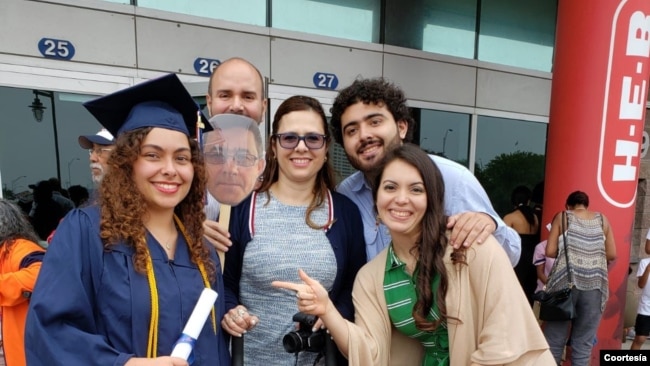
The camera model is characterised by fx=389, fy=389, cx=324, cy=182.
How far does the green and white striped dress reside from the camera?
1.68m

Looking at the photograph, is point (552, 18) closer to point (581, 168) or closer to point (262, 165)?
point (581, 168)

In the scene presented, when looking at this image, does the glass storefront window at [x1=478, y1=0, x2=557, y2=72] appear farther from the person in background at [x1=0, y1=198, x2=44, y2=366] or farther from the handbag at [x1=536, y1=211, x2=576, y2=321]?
the person in background at [x1=0, y1=198, x2=44, y2=366]

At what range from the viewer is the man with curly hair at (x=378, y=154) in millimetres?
1951

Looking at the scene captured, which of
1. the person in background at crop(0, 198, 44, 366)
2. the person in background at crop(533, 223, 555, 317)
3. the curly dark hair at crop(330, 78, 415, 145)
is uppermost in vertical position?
the curly dark hair at crop(330, 78, 415, 145)

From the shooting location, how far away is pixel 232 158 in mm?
1975

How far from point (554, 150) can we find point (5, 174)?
648cm

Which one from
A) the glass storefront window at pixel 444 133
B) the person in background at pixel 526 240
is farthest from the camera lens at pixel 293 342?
the glass storefront window at pixel 444 133

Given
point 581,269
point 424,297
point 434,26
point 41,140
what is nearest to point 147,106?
point 424,297

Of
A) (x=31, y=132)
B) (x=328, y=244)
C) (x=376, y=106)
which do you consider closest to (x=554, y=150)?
(x=376, y=106)

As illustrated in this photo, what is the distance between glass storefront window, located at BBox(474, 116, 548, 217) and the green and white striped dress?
19.9ft

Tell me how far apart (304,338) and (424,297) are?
523 millimetres

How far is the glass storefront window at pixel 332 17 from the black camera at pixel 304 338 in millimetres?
5011

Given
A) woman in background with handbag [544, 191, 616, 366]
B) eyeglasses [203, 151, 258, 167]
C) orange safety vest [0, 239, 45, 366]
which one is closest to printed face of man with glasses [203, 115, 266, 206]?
eyeglasses [203, 151, 258, 167]

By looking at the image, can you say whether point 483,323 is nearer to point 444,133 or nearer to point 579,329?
point 579,329
